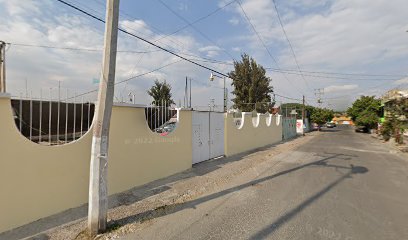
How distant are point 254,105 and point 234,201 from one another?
26259 mm

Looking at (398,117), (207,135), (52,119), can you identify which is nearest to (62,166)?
(52,119)

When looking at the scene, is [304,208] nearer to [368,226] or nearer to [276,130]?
[368,226]

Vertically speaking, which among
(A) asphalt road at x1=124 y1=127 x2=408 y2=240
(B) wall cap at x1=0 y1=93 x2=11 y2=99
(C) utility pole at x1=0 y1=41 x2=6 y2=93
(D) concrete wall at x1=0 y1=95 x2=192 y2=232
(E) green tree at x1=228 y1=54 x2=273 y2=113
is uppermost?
(E) green tree at x1=228 y1=54 x2=273 y2=113

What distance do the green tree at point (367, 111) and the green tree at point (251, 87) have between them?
55.2ft

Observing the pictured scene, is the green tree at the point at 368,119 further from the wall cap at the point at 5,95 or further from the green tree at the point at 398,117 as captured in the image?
the wall cap at the point at 5,95

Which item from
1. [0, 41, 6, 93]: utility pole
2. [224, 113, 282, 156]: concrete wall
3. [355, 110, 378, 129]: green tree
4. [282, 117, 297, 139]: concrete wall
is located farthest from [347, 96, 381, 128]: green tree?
[0, 41, 6, 93]: utility pole

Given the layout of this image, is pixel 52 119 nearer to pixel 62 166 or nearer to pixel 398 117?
pixel 62 166

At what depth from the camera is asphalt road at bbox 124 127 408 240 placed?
3768mm

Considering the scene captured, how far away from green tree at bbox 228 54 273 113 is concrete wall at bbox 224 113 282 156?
36.4 ft

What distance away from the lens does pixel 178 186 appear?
20.6 feet

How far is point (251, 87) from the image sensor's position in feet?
101

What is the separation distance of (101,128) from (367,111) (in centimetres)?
4254

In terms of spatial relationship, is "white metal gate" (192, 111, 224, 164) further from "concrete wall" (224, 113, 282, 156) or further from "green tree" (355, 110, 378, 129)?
"green tree" (355, 110, 378, 129)

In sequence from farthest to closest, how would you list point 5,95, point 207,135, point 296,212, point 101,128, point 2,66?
point 207,135, point 296,212, point 2,66, point 101,128, point 5,95
